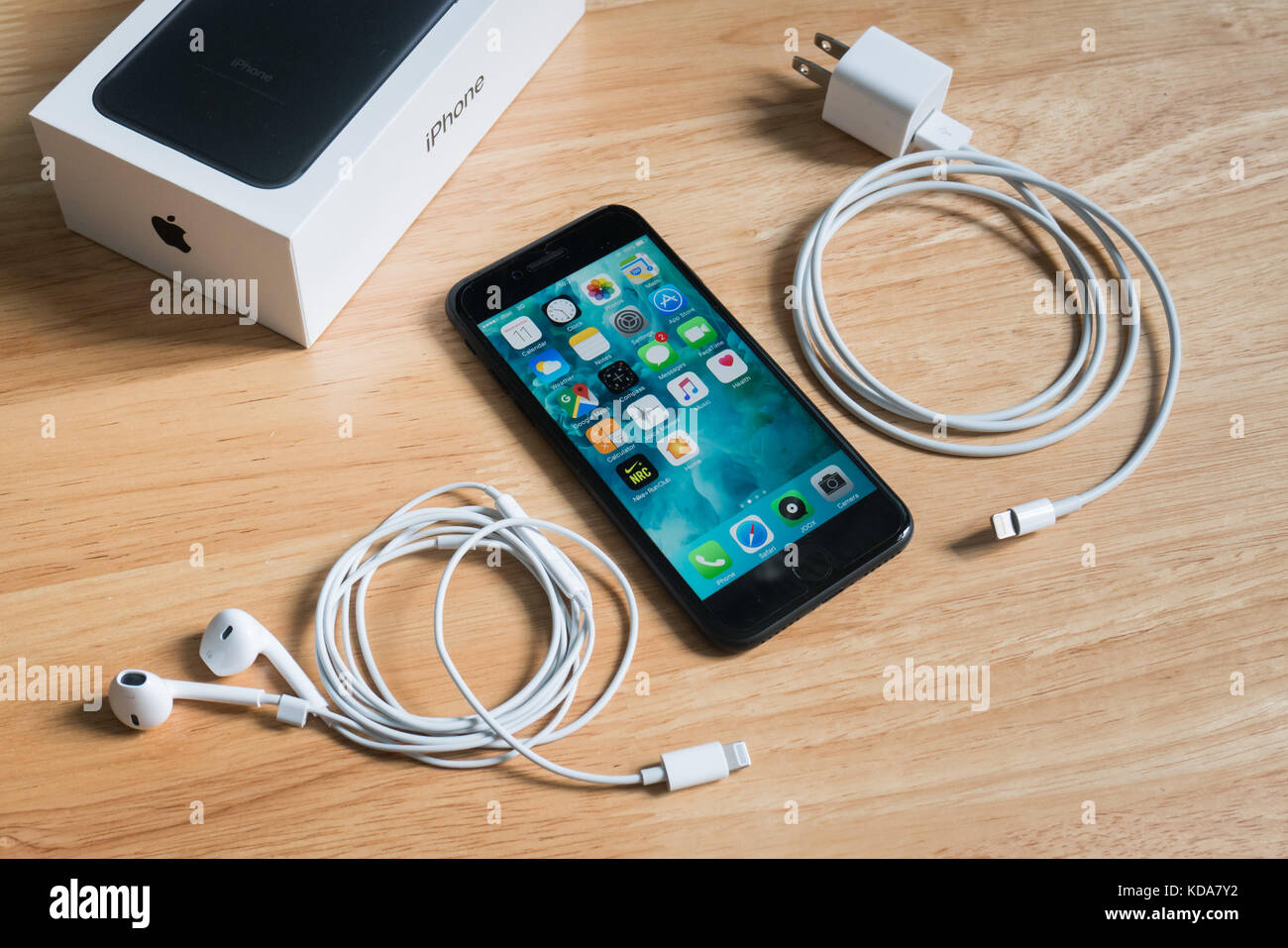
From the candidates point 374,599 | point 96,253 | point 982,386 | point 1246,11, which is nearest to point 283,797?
point 374,599

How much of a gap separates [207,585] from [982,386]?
1.55 ft

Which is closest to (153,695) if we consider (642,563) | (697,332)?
(642,563)

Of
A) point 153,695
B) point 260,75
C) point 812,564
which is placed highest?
point 260,75

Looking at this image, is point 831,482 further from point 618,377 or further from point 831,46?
point 831,46

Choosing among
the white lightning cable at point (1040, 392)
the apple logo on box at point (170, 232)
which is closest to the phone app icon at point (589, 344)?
the white lightning cable at point (1040, 392)

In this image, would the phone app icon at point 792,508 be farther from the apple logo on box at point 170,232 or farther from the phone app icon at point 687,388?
the apple logo on box at point 170,232

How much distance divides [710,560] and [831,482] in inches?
3.4

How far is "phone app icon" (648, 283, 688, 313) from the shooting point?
0.71 metres

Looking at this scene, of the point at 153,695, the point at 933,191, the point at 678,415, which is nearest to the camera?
the point at 153,695

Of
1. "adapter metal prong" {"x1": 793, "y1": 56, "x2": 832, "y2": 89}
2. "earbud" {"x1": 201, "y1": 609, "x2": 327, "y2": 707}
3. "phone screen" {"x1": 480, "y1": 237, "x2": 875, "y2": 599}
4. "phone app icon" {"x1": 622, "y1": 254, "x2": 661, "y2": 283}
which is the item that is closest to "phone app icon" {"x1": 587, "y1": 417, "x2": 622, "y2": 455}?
"phone screen" {"x1": 480, "y1": 237, "x2": 875, "y2": 599}

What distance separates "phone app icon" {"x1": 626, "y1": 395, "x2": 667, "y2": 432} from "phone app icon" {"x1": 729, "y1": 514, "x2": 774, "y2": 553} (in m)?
0.08

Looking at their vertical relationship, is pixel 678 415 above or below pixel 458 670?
above

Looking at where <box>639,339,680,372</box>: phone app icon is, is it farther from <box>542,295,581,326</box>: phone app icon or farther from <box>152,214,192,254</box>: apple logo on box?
<box>152,214,192,254</box>: apple logo on box

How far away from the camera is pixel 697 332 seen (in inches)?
27.7
